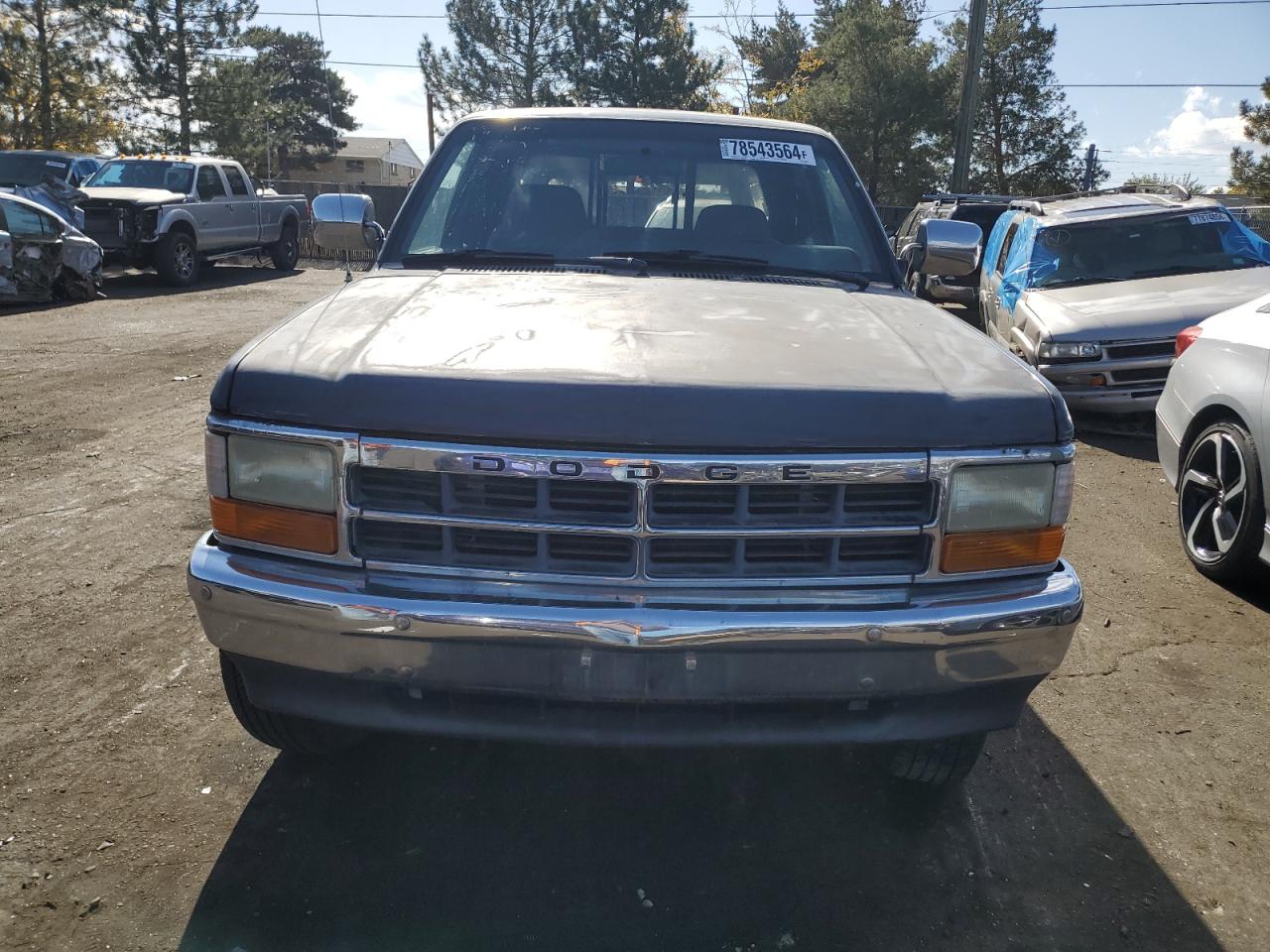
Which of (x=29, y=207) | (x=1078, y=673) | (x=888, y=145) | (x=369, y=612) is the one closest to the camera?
(x=369, y=612)

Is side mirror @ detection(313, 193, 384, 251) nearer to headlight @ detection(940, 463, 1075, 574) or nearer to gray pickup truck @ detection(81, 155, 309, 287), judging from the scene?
headlight @ detection(940, 463, 1075, 574)

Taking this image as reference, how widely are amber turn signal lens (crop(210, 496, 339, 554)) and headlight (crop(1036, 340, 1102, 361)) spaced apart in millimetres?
6825

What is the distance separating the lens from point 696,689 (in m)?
2.30

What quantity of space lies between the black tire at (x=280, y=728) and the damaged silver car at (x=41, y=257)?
495 inches

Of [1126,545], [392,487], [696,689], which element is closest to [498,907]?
[696,689]

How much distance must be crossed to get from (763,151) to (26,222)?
12.8 metres

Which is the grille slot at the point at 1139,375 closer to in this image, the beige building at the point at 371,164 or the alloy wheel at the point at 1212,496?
the alloy wheel at the point at 1212,496

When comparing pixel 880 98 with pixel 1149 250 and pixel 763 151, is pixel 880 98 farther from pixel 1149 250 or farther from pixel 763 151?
pixel 763 151

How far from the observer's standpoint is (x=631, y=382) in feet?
7.54

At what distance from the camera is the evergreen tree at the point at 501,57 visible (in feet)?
142

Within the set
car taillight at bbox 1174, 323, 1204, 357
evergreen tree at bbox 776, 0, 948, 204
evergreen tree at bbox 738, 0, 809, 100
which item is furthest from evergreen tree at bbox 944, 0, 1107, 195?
car taillight at bbox 1174, 323, 1204, 357

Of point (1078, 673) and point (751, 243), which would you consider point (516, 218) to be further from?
point (1078, 673)

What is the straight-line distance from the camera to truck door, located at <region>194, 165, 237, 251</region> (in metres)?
17.7

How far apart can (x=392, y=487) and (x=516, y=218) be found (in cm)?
162
